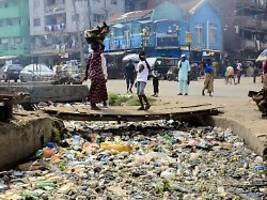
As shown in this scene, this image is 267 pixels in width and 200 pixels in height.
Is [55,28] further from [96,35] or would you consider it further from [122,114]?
[122,114]

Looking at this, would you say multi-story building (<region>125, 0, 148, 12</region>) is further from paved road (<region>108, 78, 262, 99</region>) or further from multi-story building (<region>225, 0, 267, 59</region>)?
paved road (<region>108, 78, 262, 99</region>)

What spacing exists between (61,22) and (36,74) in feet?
88.7

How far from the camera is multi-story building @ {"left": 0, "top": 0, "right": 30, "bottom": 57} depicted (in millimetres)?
57763

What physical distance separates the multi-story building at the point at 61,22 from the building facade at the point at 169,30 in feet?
24.6

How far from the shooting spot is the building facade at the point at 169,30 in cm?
3962

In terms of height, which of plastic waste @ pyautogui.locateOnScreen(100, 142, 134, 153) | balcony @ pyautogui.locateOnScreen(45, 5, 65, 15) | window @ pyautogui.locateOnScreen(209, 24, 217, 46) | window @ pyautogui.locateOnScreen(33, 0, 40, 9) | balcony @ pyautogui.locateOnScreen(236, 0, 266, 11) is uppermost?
window @ pyautogui.locateOnScreen(33, 0, 40, 9)

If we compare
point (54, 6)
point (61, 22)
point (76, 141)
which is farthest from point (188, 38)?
point (76, 141)

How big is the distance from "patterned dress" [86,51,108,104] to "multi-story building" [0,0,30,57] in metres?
49.1

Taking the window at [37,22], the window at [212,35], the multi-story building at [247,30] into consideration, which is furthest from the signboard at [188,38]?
the window at [37,22]

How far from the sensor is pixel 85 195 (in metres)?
5.19

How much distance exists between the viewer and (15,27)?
58.1 metres

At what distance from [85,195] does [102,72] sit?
470cm

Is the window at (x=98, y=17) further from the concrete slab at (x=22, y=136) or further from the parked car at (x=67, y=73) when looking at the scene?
the concrete slab at (x=22, y=136)

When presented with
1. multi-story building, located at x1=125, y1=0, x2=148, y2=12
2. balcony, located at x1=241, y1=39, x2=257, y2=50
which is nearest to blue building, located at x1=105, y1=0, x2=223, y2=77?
balcony, located at x1=241, y1=39, x2=257, y2=50
